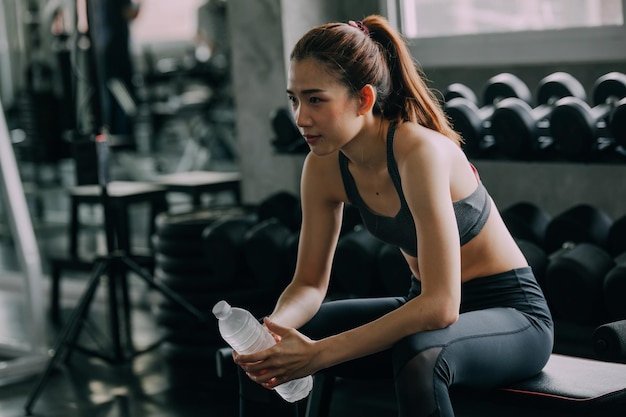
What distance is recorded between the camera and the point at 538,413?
265 centimetres

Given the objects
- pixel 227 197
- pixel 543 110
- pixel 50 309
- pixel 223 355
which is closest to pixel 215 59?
pixel 227 197

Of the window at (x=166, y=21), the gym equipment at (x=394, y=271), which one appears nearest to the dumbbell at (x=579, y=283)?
the gym equipment at (x=394, y=271)

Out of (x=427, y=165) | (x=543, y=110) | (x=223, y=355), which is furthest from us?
(x=543, y=110)

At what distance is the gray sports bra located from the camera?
1815 millimetres

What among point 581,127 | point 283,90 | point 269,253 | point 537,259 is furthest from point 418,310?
point 283,90

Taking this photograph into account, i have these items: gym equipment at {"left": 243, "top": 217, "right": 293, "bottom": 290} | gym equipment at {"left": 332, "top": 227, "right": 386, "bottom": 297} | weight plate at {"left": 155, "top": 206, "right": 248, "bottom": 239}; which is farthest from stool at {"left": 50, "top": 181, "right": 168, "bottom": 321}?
gym equipment at {"left": 332, "top": 227, "right": 386, "bottom": 297}

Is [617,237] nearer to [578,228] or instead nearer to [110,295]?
[578,228]

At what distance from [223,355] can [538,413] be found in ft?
3.61

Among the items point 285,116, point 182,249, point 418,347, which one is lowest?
point 182,249

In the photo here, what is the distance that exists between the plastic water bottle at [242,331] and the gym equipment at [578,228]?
127 cm

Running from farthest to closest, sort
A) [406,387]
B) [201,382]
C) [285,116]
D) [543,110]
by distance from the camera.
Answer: [285,116] < [201,382] < [543,110] < [406,387]

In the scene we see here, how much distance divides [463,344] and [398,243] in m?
0.29

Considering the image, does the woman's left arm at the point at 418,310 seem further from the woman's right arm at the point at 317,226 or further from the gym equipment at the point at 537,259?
the gym equipment at the point at 537,259

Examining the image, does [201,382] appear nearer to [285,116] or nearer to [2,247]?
[285,116]
